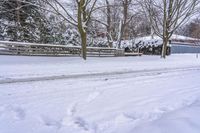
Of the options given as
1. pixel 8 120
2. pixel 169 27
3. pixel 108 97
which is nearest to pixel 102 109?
pixel 108 97

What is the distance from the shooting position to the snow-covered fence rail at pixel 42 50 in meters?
21.2

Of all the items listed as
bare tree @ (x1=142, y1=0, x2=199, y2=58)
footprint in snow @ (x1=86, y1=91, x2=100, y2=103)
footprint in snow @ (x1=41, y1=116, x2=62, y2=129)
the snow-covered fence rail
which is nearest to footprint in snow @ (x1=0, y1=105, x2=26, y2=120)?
footprint in snow @ (x1=41, y1=116, x2=62, y2=129)

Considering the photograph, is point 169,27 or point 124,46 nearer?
point 169,27

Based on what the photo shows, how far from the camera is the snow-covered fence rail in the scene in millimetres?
21156

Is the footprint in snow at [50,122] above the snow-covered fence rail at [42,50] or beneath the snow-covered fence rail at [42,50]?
beneath

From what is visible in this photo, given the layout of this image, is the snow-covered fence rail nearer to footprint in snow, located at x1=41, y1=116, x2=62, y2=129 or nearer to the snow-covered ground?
the snow-covered ground

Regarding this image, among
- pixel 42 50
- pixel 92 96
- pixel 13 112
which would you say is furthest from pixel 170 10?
pixel 13 112

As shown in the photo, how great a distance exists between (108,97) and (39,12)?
2158 centimetres

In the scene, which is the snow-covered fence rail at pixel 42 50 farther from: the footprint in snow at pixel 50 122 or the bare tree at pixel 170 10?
the footprint in snow at pixel 50 122

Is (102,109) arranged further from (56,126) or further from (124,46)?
(124,46)

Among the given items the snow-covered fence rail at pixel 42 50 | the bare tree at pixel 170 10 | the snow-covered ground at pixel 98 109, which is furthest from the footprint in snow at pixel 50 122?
the bare tree at pixel 170 10

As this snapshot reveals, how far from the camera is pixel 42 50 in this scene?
23078 mm

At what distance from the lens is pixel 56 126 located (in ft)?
15.5

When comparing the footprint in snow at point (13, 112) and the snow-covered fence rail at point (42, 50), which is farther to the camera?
the snow-covered fence rail at point (42, 50)
